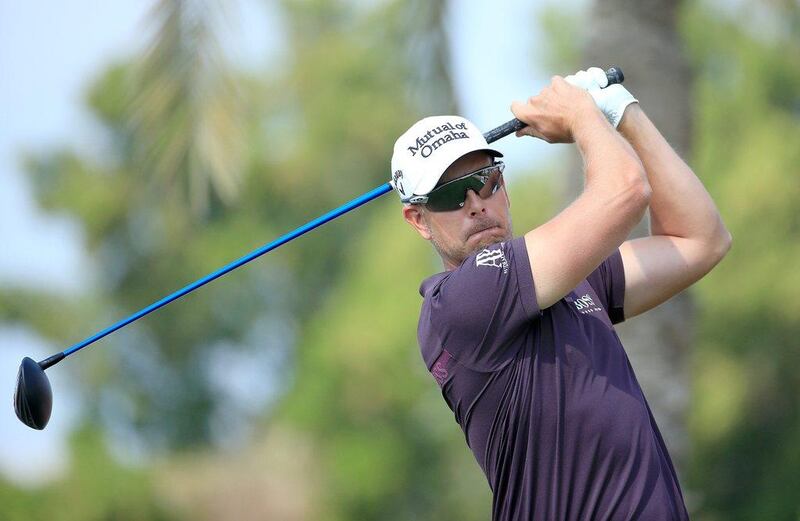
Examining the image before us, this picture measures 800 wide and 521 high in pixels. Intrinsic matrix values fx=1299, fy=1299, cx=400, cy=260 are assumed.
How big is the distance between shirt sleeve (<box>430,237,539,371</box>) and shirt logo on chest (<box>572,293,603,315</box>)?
21 centimetres

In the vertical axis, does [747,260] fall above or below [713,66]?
below

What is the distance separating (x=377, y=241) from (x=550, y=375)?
1335 cm

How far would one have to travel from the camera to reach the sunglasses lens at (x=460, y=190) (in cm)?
342

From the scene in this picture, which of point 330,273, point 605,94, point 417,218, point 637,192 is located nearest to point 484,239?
point 417,218

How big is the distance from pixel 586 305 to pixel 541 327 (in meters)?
0.21

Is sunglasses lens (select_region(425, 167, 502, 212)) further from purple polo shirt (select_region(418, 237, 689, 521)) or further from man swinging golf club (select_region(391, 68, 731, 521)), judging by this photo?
purple polo shirt (select_region(418, 237, 689, 521))

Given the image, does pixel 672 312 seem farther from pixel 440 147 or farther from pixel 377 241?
pixel 377 241

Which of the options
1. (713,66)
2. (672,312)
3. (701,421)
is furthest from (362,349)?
(672,312)

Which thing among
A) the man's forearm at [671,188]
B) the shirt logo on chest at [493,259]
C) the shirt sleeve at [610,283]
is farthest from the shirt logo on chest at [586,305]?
the man's forearm at [671,188]

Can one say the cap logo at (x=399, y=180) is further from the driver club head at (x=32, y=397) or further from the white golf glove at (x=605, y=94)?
the driver club head at (x=32, y=397)

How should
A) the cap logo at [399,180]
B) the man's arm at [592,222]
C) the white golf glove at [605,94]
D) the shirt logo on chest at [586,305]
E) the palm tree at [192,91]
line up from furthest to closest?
the palm tree at [192,91] < the white golf glove at [605,94] < the cap logo at [399,180] < the shirt logo on chest at [586,305] < the man's arm at [592,222]

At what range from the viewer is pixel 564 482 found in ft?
10.4

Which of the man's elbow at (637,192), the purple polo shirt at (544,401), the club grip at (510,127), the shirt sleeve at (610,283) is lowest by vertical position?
the purple polo shirt at (544,401)

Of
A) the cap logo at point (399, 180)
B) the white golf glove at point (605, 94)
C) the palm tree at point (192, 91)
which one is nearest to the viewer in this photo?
the cap logo at point (399, 180)
